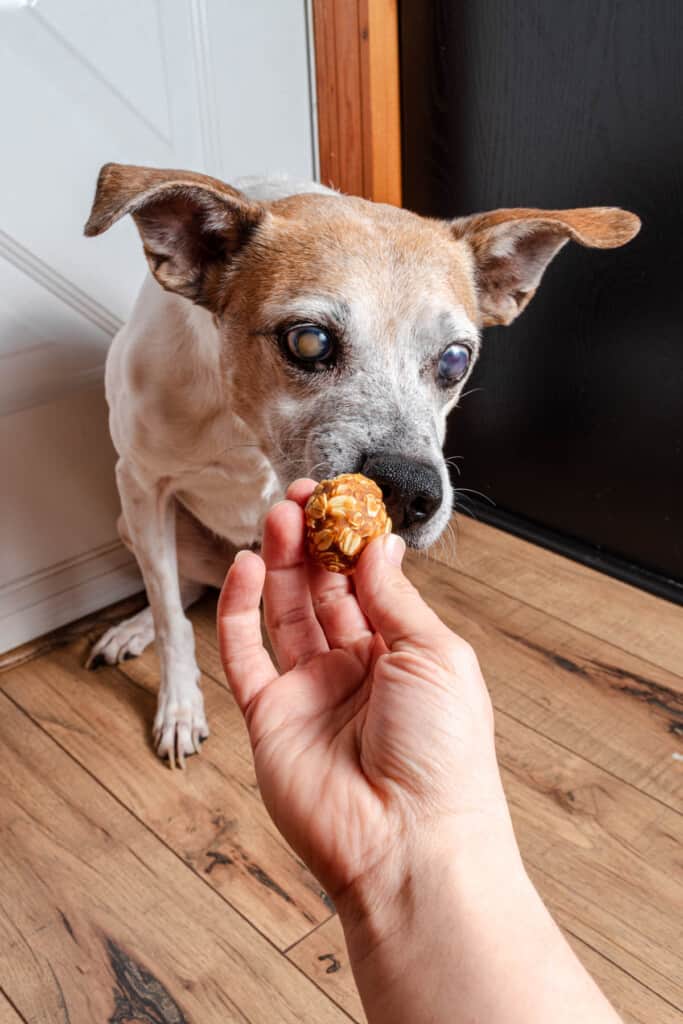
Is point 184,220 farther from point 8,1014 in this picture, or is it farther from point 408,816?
point 8,1014

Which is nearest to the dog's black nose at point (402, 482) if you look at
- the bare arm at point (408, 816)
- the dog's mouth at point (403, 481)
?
the dog's mouth at point (403, 481)

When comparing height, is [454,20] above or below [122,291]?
above

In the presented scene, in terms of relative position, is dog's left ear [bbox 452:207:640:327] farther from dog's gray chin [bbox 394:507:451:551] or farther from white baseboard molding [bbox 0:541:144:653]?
white baseboard molding [bbox 0:541:144:653]

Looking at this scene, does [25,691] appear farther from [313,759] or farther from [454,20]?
[454,20]

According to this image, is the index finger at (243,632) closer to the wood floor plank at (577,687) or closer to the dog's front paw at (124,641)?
the wood floor plank at (577,687)

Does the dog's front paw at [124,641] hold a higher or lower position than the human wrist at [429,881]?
lower

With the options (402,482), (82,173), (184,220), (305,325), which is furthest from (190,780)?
(82,173)

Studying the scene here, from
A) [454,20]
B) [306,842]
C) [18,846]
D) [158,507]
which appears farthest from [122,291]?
[306,842]

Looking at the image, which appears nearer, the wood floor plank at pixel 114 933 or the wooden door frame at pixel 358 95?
the wood floor plank at pixel 114 933
